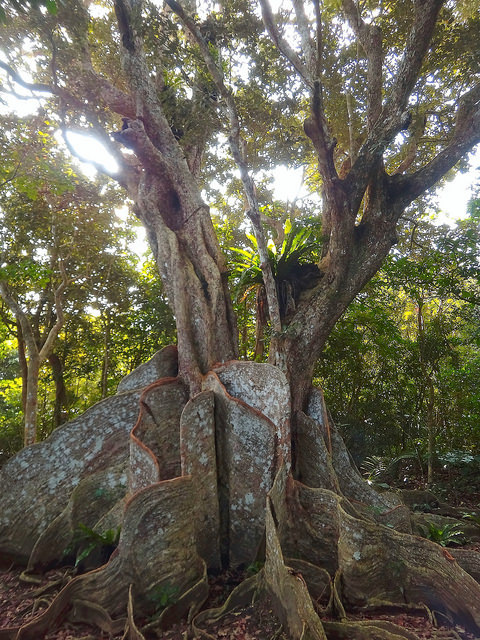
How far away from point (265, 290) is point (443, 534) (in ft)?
12.4

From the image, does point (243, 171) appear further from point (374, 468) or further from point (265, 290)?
point (374, 468)

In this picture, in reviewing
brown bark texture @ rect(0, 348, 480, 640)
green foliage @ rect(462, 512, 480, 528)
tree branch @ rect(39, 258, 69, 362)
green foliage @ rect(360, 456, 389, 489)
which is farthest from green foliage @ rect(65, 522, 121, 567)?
tree branch @ rect(39, 258, 69, 362)

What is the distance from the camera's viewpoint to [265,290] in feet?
18.0

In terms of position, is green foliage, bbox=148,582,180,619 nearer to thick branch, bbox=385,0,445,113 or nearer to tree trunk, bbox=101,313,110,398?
thick branch, bbox=385,0,445,113

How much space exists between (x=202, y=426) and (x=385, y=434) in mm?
5813

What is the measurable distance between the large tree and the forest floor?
0.12 meters

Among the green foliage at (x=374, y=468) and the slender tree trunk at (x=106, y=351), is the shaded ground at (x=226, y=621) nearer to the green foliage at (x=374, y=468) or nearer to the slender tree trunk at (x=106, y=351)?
the green foliage at (x=374, y=468)

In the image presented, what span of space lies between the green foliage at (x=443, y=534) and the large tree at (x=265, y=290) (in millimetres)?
445

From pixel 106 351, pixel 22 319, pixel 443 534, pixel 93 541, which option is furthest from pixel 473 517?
pixel 22 319

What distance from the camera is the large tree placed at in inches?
119

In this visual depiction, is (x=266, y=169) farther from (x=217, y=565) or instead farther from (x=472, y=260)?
(x=217, y=565)

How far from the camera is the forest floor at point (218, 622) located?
8.80 feet

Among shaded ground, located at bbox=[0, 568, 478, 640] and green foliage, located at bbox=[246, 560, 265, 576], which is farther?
green foliage, located at bbox=[246, 560, 265, 576]

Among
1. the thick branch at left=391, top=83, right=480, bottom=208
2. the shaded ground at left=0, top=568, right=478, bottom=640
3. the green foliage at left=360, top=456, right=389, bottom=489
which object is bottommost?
the green foliage at left=360, top=456, right=389, bottom=489
